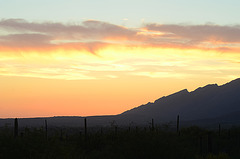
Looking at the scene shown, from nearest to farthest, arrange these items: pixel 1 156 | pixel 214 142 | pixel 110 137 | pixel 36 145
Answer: pixel 1 156 → pixel 36 145 → pixel 110 137 → pixel 214 142

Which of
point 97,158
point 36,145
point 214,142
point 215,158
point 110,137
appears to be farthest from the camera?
point 214,142

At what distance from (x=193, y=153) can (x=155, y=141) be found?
306 centimetres

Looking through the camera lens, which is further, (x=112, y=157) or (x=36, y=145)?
(x=112, y=157)

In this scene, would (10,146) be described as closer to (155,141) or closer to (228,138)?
(155,141)

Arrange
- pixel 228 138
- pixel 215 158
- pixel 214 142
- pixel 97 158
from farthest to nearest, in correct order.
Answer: pixel 228 138 < pixel 214 142 < pixel 97 158 < pixel 215 158

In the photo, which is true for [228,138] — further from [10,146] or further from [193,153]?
[10,146]

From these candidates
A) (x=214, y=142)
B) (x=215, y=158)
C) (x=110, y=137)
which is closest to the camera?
(x=215, y=158)

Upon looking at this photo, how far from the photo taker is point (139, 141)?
83.9 ft

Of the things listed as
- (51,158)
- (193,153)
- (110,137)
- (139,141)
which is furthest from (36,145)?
(110,137)

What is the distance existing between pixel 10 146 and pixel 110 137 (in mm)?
19252

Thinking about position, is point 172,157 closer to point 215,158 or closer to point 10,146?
point 215,158

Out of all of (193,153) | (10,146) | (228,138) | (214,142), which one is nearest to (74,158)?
(10,146)

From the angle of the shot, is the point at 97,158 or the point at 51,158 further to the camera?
the point at 97,158

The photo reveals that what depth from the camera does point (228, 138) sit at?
163 ft
